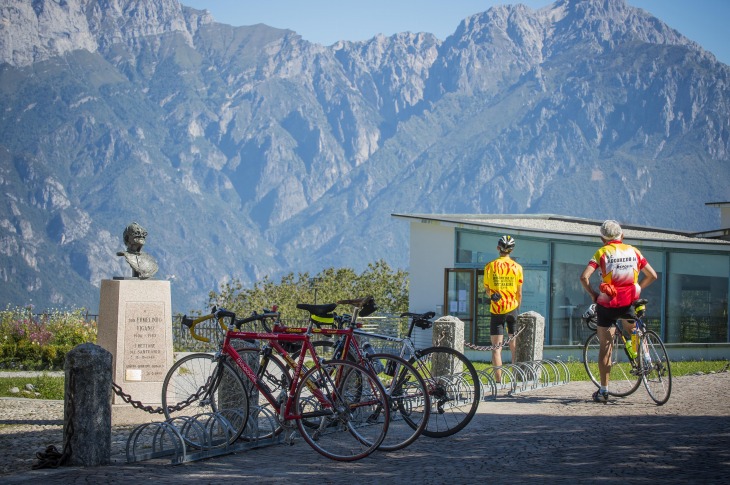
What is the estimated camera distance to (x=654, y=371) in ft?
36.7

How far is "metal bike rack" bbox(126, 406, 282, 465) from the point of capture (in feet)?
27.0

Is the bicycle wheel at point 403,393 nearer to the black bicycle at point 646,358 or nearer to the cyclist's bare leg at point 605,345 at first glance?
the cyclist's bare leg at point 605,345

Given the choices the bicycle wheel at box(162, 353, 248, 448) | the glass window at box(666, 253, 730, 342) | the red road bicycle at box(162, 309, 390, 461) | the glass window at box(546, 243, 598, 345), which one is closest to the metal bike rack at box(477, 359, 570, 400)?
the red road bicycle at box(162, 309, 390, 461)

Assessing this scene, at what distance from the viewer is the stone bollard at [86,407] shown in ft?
26.2

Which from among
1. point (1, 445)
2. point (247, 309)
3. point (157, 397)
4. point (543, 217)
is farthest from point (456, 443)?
point (247, 309)

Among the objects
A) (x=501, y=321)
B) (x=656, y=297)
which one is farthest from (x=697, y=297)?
(x=501, y=321)

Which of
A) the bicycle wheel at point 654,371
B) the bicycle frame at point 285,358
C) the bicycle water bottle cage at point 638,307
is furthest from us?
the bicycle water bottle cage at point 638,307

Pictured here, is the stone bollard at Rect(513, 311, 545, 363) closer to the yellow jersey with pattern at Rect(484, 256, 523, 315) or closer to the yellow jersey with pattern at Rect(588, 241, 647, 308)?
the yellow jersey with pattern at Rect(484, 256, 523, 315)

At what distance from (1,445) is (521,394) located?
5.70 meters

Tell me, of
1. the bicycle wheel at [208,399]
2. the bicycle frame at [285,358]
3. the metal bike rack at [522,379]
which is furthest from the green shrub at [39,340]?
the bicycle frame at [285,358]

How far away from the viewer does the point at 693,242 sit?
2642 cm

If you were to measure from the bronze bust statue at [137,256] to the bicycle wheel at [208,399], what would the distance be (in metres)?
4.17

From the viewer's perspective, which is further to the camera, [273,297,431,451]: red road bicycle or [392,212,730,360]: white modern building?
[392,212,730,360]: white modern building

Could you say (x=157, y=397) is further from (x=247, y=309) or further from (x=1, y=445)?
(x=247, y=309)
